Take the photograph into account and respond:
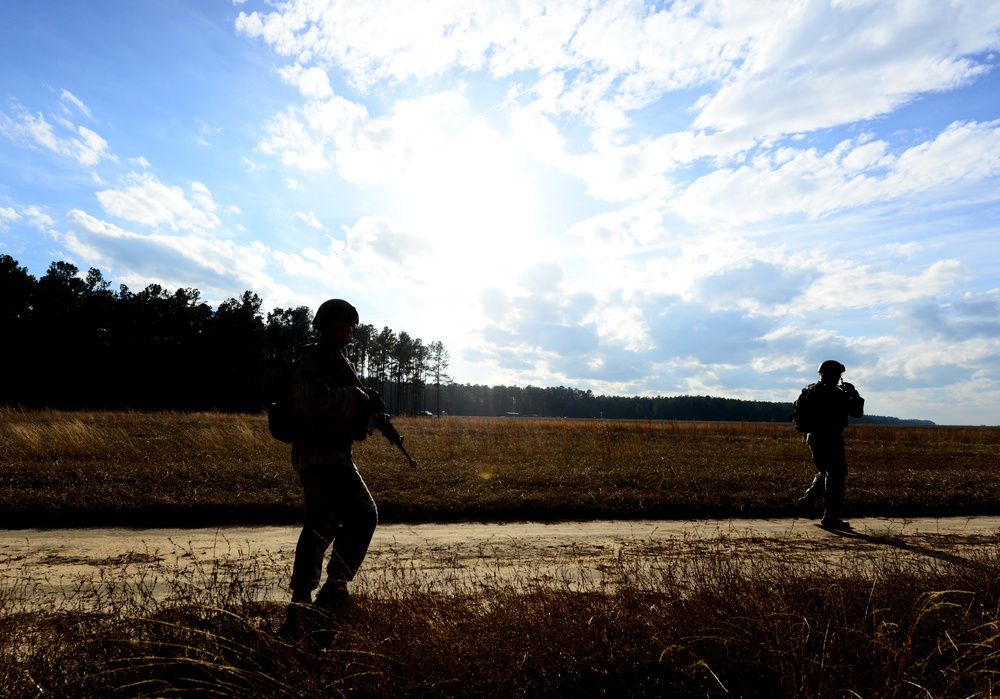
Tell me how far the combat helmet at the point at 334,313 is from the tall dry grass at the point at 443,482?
5.41m

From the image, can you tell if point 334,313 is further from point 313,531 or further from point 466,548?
point 466,548

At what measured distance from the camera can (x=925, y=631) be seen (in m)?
3.54

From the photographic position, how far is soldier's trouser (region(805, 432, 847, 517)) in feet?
27.1

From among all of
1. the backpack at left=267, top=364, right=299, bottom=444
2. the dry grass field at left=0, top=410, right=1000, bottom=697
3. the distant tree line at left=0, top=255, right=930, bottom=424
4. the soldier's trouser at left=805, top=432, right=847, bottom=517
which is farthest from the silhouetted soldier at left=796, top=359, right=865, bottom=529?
the distant tree line at left=0, top=255, right=930, bottom=424

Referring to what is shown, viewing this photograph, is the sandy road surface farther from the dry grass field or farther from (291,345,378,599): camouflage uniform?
(291,345,378,599): camouflage uniform

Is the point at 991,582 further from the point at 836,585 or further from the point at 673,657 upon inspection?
the point at 673,657

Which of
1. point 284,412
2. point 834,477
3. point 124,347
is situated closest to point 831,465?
point 834,477

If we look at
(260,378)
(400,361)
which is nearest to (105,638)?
(260,378)

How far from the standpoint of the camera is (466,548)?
6.64m

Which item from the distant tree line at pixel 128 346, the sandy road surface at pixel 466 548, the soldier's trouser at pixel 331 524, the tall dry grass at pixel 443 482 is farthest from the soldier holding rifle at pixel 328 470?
the distant tree line at pixel 128 346

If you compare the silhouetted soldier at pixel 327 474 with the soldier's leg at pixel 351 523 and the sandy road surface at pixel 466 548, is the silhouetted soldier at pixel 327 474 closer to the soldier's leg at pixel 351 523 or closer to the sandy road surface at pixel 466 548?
the soldier's leg at pixel 351 523

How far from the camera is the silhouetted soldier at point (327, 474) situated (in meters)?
3.61

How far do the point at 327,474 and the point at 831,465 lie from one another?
7.46 m

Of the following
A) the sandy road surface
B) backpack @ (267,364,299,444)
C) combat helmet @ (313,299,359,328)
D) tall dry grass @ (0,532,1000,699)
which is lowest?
the sandy road surface
